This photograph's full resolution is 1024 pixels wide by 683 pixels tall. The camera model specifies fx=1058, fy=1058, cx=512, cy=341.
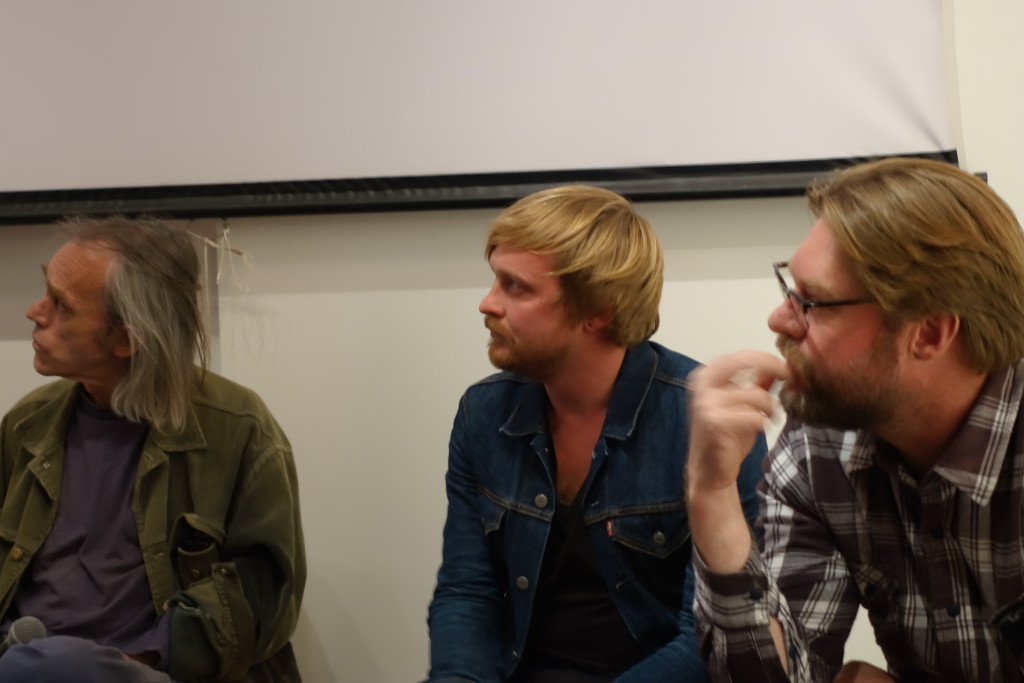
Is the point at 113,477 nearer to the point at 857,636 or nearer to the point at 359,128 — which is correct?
the point at 359,128

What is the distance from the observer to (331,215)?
2.39m

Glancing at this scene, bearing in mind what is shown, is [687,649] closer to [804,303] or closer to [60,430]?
[804,303]

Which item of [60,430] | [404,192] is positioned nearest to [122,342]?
[60,430]

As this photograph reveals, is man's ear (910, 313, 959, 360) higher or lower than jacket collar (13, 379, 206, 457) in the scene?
higher

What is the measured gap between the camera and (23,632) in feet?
6.15

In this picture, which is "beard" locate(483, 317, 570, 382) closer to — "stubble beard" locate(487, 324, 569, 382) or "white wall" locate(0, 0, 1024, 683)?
"stubble beard" locate(487, 324, 569, 382)

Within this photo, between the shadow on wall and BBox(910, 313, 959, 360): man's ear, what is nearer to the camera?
BBox(910, 313, 959, 360): man's ear

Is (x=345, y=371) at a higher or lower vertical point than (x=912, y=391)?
higher

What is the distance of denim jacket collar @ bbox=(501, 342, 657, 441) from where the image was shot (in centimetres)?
177

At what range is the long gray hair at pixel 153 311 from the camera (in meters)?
2.06

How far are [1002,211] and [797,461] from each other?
44 centimetres

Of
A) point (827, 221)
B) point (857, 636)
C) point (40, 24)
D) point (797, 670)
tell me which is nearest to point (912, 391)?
point (827, 221)

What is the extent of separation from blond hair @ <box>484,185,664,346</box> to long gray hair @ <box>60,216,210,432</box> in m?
0.68

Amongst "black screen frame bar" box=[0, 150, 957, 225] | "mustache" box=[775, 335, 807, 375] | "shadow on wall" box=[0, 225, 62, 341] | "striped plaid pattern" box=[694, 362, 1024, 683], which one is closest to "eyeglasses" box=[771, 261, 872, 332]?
"mustache" box=[775, 335, 807, 375]
